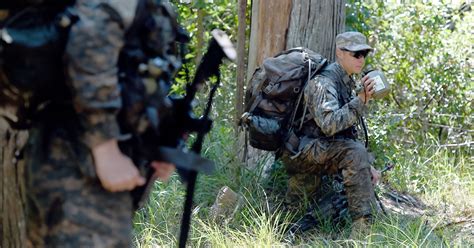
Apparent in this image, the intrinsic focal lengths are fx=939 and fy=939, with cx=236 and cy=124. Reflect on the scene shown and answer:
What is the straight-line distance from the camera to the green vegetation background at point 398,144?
614cm

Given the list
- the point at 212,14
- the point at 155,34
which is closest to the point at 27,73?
the point at 155,34

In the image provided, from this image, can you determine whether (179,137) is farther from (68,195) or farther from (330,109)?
(330,109)

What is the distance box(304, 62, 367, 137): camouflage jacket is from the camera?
6.23 metres

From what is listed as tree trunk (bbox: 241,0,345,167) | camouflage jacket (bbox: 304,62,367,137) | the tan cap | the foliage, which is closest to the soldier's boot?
camouflage jacket (bbox: 304,62,367,137)

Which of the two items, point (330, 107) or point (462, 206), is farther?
point (462, 206)

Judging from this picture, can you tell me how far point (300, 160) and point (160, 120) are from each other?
345cm

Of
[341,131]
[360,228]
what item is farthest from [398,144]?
[360,228]

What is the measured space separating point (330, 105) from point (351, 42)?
55 centimetres

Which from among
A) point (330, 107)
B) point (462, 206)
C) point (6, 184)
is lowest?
point (462, 206)

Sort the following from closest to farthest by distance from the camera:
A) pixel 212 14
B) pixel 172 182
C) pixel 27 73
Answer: pixel 27 73 < pixel 172 182 < pixel 212 14

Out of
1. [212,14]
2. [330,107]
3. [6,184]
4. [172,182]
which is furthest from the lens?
[212,14]

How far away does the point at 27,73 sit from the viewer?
9.65 ft

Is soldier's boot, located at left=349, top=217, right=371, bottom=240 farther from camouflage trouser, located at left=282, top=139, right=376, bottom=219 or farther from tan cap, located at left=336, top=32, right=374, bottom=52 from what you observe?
tan cap, located at left=336, top=32, right=374, bottom=52

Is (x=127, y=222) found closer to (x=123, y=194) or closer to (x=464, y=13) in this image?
(x=123, y=194)
